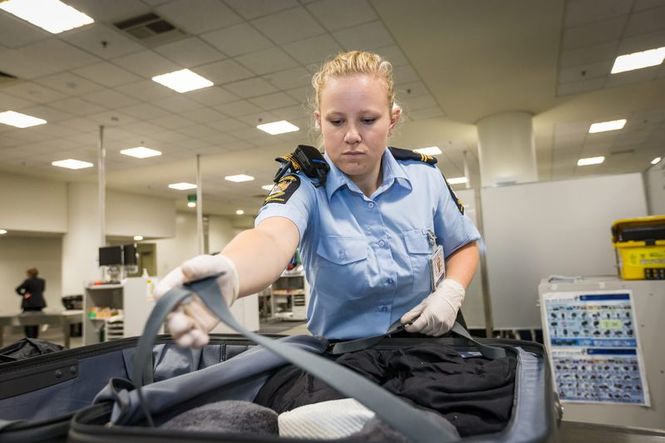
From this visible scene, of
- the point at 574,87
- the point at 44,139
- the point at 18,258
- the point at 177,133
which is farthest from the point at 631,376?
the point at 18,258

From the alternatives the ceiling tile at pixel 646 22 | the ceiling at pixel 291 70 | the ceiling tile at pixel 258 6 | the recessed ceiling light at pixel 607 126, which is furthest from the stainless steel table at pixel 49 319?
the recessed ceiling light at pixel 607 126

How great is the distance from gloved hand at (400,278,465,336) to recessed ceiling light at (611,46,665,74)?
576 cm

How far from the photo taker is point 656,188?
10.6 ft

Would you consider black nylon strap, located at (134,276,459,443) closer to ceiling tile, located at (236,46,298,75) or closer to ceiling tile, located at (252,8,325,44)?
ceiling tile, located at (252,8,325,44)

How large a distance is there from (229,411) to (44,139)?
8152 mm

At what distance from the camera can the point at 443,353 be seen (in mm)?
811

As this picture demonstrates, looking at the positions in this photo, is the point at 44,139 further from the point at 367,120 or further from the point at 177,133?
the point at 367,120

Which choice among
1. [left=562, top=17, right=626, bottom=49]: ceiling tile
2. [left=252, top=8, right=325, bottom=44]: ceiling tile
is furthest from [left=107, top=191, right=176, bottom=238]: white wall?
[left=562, top=17, right=626, bottom=49]: ceiling tile

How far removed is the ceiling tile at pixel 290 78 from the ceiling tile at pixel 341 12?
39.9 inches

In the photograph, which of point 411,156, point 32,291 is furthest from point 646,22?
point 32,291

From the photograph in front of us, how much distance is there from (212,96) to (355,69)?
17.5 ft

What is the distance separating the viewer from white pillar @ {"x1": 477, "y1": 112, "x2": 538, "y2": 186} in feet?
23.1

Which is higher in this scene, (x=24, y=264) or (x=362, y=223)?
(x=24, y=264)

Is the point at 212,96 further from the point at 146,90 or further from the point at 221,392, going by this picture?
the point at 221,392
